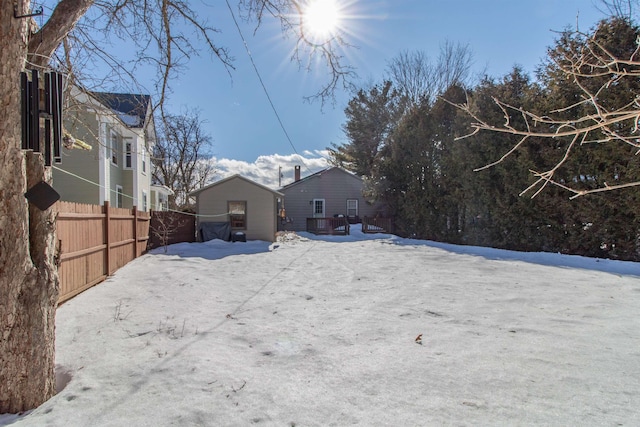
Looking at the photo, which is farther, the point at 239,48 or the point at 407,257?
the point at 407,257

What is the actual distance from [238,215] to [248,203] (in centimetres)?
74

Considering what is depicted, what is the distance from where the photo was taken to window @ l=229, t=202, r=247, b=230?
15422 millimetres

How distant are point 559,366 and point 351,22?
587 cm

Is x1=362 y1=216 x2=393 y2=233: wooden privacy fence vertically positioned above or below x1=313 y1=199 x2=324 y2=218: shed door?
below

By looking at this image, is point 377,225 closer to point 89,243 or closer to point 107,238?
point 107,238

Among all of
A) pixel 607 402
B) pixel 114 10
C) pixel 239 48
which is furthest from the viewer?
pixel 239 48

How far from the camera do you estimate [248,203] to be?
607 inches

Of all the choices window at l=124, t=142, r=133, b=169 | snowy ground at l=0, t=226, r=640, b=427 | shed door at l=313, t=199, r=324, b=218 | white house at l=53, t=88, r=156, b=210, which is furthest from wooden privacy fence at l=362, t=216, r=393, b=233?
window at l=124, t=142, r=133, b=169

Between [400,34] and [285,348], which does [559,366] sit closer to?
[285,348]

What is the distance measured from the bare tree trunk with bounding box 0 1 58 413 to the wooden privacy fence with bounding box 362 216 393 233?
1679 cm

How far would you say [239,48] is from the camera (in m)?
7.11

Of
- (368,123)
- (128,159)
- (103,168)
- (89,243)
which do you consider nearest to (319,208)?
(368,123)

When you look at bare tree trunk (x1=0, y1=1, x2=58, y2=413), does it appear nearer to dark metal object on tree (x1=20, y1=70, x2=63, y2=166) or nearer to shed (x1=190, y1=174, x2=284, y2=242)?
dark metal object on tree (x1=20, y1=70, x2=63, y2=166)

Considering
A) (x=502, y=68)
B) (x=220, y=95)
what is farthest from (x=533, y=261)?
(x=220, y=95)
